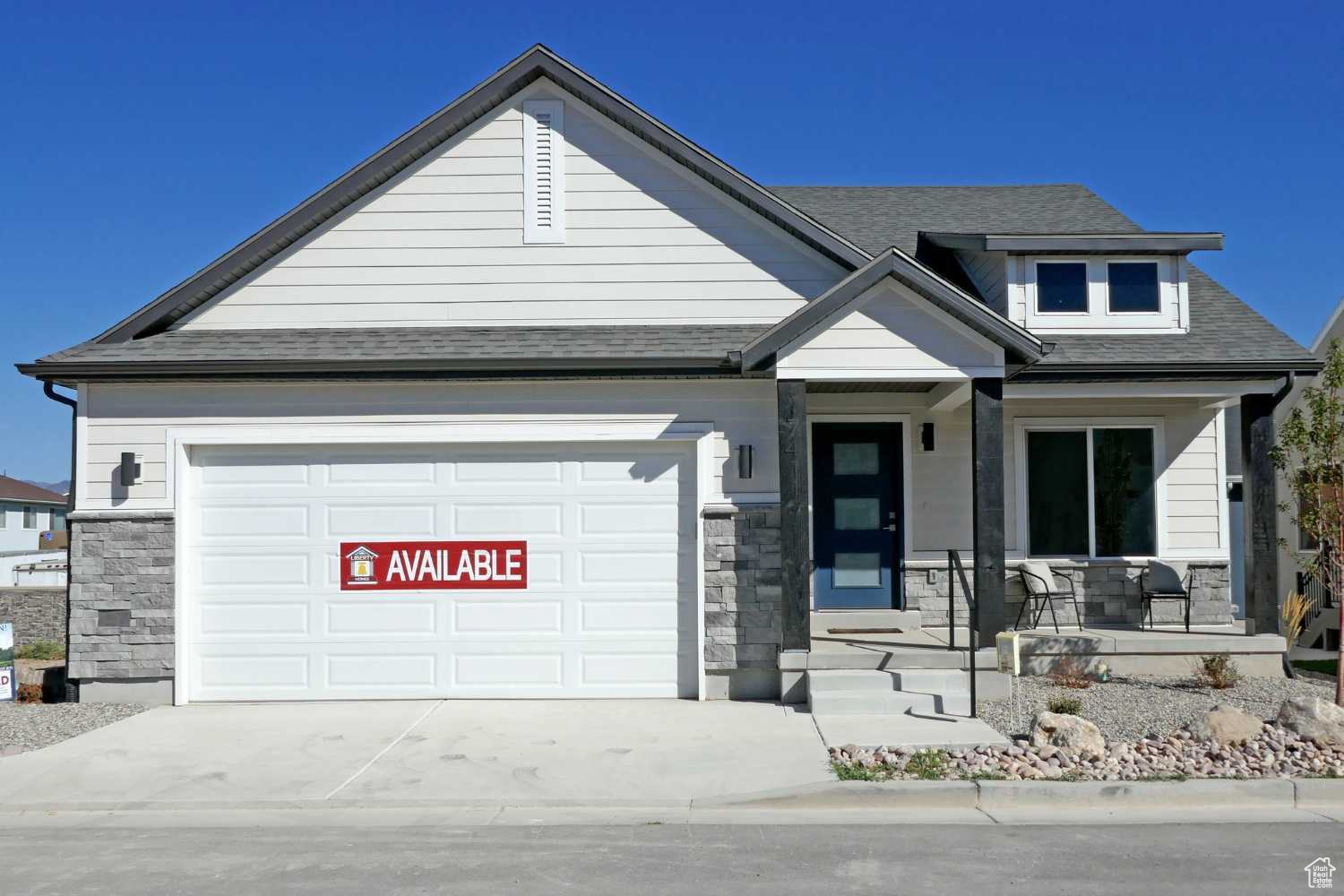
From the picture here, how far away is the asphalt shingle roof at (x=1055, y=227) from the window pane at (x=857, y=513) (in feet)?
8.28

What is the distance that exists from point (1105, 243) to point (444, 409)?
755 cm

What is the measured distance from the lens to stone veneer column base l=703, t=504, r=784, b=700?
420 inches

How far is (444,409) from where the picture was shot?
35.5ft

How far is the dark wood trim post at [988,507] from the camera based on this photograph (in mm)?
10344

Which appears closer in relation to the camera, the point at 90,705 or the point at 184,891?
the point at 184,891

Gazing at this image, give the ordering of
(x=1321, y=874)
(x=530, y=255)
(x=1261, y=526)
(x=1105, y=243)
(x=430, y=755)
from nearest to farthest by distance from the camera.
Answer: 1. (x=1321, y=874)
2. (x=430, y=755)
3. (x=1261, y=526)
4. (x=530, y=255)
5. (x=1105, y=243)

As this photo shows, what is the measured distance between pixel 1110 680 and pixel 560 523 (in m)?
5.73

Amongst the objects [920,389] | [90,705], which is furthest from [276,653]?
[920,389]

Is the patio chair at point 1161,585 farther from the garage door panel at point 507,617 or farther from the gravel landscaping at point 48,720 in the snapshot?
the gravel landscaping at point 48,720

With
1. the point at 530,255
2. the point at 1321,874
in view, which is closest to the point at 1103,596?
the point at 1321,874

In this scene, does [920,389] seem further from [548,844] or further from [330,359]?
[548,844]

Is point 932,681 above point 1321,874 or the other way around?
above

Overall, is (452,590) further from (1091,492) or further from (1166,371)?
(1166,371)

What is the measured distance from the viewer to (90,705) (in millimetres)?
10531
